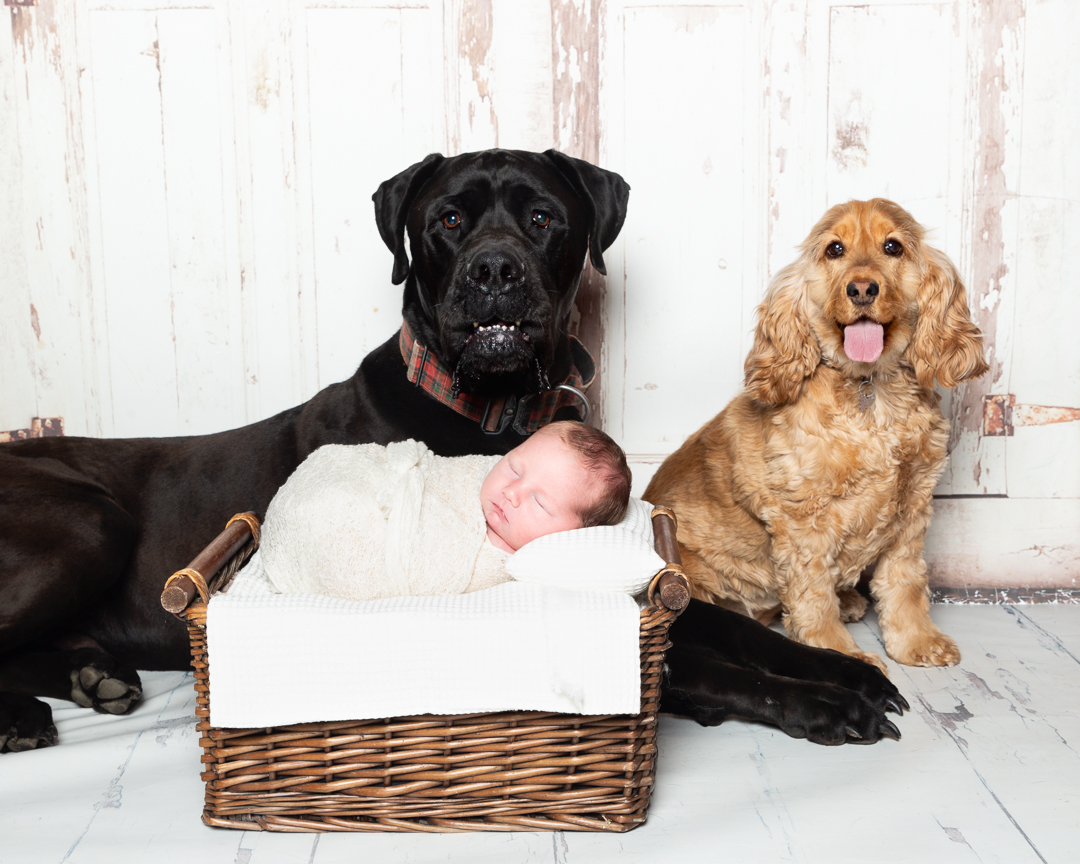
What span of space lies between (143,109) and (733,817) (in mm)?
2734

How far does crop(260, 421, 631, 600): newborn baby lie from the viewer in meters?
1.75

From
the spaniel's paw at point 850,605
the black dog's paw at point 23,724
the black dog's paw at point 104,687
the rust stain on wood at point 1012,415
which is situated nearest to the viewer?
the black dog's paw at point 23,724

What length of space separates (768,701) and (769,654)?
0.14 m

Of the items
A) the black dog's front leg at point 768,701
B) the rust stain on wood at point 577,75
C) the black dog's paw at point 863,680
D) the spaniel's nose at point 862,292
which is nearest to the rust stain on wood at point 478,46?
the rust stain on wood at point 577,75

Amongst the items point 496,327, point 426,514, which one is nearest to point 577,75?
point 496,327

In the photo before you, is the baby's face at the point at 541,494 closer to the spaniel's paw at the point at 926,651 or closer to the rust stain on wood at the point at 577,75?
the spaniel's paw at the point at 926,651

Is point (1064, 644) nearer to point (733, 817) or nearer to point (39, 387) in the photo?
point (733, 817)

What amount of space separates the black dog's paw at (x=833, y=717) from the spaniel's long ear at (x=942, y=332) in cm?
83

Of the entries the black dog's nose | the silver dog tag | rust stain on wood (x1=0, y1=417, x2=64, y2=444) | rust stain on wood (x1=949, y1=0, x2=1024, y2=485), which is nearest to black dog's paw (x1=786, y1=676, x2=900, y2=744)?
the silver dog tag

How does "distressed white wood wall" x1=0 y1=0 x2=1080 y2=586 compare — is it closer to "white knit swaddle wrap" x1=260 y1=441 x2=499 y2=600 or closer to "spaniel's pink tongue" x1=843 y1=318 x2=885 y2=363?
"spaniel's pink tongue" x1=843 y1=318 x2=885 y2=363

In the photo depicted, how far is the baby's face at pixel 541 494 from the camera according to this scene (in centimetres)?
182

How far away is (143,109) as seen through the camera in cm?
297

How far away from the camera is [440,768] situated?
5.30ft

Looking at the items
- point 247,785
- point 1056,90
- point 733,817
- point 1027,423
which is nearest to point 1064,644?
point 1027,423
